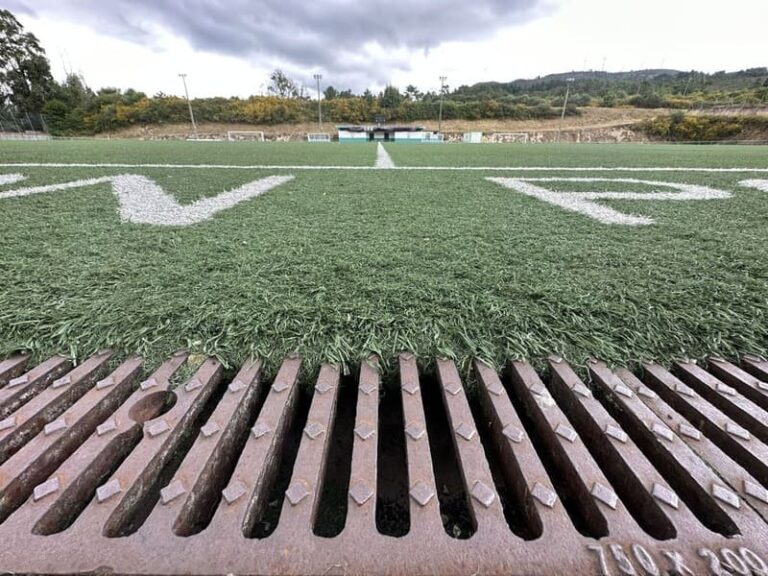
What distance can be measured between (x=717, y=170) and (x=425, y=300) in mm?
6798

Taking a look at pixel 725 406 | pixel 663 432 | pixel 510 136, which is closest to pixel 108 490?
pixel 663 432

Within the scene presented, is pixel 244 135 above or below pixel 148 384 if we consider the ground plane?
below

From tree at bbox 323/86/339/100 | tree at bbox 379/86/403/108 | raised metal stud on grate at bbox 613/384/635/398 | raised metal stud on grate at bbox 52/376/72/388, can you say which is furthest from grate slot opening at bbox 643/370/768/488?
tree at bbox 323/86/339/100

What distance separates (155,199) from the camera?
319cm

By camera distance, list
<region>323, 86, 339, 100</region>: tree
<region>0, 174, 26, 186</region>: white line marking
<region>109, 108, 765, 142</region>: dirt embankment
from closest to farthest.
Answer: <region>0, 174, 26, 186</region>: white line marking, <region>109, 108, 765, 142</region>: dirt embankment, <region>323, 86, 339, 100</region>: tree

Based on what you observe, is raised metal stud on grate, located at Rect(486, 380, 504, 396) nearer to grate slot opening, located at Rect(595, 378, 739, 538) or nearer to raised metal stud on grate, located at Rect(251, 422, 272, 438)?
grate slot opening, located at Rect(595, 378, 739, 538)

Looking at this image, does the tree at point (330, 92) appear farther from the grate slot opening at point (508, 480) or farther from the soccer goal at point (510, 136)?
the grate slot opening at point (508, 480)

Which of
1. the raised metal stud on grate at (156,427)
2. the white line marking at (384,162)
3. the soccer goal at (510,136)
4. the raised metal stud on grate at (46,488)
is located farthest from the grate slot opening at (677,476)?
the soccer goal at (510,136)

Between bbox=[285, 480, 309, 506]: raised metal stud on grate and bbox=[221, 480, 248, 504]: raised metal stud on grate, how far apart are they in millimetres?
88

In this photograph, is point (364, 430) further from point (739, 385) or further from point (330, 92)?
point (330, 92)

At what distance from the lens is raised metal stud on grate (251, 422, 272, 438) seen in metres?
0.83

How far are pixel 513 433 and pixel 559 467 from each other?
12 cm

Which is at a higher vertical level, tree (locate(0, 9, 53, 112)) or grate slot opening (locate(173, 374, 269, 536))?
tree (locate(0, 9, 53, 112))

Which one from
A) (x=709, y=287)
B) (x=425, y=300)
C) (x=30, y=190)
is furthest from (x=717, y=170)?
(x=30, y=190)
